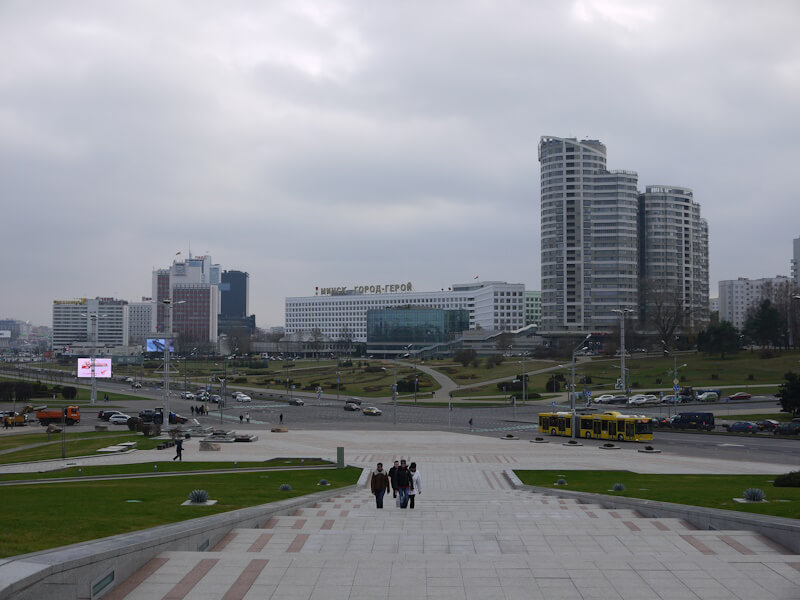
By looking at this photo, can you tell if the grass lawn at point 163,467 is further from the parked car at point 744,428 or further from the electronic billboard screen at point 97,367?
the electronic billboard screen at point 97,367

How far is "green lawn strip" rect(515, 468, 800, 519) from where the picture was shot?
20094mm

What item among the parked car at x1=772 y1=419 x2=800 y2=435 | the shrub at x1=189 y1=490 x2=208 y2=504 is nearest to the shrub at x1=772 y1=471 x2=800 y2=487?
the shrub at x1=189 y1=490 x2=208 y2=504

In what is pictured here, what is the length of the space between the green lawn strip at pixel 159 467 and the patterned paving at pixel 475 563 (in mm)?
20339

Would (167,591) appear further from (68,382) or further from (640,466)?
(68,382)

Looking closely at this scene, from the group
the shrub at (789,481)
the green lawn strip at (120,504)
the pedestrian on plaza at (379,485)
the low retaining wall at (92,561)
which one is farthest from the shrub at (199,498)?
the shrub at (789,481)

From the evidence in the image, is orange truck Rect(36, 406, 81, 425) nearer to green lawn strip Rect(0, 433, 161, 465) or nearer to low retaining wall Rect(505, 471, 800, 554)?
green lawn strip Rect(0, 433, 161, 465)

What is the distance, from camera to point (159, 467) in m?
39.8

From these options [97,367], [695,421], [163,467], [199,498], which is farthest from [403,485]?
[97,367]

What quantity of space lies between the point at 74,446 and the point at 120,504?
35446 mm

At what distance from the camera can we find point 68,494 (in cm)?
2412

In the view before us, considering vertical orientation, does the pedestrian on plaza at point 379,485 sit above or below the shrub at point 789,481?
above

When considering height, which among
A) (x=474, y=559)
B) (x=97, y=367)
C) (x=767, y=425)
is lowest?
(x=767, y=425)

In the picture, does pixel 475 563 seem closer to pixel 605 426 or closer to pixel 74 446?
pixel 74 446

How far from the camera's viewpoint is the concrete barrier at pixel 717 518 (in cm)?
1531
